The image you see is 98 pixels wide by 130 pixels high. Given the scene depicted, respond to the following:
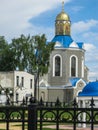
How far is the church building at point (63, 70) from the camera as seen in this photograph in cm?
6512

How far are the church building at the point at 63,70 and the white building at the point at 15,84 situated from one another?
8.48 m

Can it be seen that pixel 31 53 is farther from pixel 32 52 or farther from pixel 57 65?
pixel 57 65

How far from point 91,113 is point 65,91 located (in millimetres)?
57495

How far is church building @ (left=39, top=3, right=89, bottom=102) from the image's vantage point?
65125 mm

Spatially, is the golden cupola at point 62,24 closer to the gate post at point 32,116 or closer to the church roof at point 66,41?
the church roof at point 66,41

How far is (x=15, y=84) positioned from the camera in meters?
53.9

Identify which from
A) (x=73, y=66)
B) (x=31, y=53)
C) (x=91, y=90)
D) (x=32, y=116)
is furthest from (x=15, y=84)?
(x=32, y=116)

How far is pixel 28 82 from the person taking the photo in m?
57.4

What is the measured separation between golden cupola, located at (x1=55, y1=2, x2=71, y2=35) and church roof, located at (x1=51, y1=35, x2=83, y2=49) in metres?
0.67

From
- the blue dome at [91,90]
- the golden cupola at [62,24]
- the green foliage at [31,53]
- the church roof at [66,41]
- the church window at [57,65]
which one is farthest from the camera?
the golden cupola at [62,24]

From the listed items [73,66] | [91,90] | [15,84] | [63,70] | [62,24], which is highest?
[62,24]

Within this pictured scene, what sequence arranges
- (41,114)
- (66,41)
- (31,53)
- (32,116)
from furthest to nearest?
(66,41) → (31,53) → (41,114) → (32,116)

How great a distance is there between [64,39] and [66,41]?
624 millimetres

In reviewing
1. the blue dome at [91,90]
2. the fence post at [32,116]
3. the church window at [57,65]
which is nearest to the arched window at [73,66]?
the church window at [57,65]
